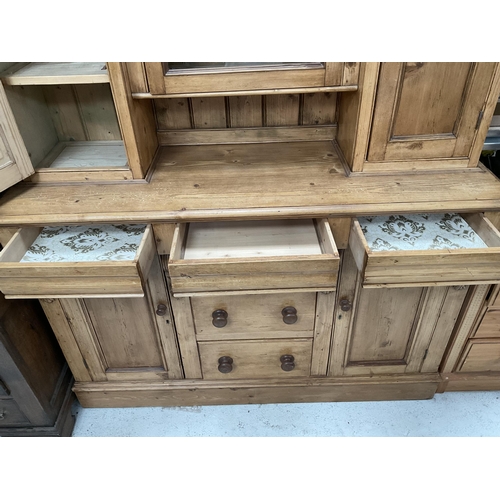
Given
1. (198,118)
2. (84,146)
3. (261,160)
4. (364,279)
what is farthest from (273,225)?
(84,146)

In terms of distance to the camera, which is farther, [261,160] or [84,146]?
[84,146]

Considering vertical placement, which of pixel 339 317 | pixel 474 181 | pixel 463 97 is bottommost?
pixel 339 317

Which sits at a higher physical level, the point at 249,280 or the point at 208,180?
the point at 208,180

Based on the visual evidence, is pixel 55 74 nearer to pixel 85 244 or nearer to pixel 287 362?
pixel 85 244

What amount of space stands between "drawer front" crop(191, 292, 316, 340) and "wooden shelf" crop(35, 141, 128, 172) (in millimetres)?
567

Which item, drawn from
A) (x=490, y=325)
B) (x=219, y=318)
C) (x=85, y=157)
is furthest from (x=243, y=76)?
(x=490, y=325)

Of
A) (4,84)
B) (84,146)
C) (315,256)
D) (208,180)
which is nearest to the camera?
(315,256)

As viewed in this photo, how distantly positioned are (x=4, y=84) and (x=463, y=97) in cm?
139

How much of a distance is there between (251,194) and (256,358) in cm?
66

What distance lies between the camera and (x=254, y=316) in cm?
139

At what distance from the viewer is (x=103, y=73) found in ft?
3.90

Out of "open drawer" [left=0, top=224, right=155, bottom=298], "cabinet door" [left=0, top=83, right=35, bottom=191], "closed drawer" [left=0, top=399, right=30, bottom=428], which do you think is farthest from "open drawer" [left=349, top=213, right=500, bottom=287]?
"closed drawer" [left=0, top=399, right=30, bottom=428]

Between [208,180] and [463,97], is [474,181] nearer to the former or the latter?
[463,97]

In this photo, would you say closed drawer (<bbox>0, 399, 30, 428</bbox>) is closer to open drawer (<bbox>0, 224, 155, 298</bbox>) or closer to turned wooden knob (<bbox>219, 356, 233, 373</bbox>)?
open drawer (<bbox>0, 224, 155, 298</bbox>)
